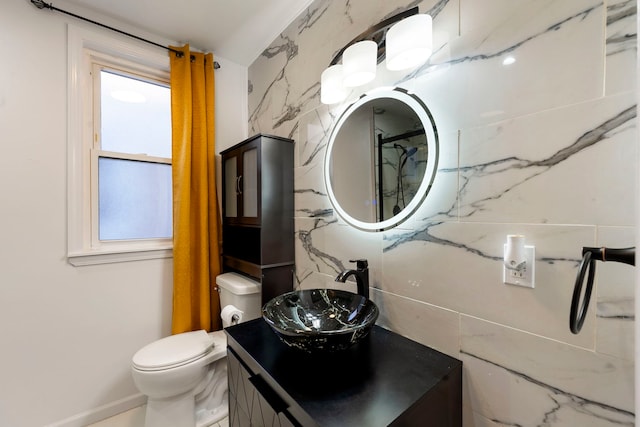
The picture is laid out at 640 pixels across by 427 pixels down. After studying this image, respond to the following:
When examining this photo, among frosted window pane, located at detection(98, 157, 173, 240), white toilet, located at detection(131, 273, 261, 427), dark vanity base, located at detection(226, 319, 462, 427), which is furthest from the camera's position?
frosted window pane, located at detection(98, 157, 173, 240)

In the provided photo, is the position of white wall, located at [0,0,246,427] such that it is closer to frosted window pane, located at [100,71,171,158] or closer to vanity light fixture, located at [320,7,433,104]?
frosted window pane, located at [100,71,171,158]

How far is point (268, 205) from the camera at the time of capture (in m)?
1.51

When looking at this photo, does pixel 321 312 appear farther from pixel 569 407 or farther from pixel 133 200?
pixel 133 200

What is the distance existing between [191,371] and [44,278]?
0.99 meters

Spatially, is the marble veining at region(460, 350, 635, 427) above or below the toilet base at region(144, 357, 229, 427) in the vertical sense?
above

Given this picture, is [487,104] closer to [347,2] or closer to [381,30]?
[381,30]

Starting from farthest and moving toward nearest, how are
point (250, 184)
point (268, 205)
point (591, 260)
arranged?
point (250, 184) < point (268, 205) < point (591, 260)

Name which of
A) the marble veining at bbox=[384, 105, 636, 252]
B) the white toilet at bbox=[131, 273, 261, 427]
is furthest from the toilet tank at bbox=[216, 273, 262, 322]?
the marble veining at bbox=[384, 105, 636, 252]

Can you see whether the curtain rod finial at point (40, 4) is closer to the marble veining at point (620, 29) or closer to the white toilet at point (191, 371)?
the white toilet at point (191, 371)

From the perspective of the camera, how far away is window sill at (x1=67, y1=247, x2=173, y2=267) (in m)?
1.51

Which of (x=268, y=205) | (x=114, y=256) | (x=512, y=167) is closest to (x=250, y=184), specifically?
(x=268, y=205)

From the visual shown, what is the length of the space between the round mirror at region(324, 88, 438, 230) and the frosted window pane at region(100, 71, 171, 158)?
137 cm

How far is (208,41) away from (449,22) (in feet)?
5.58

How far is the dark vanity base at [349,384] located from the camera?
2.13ft
